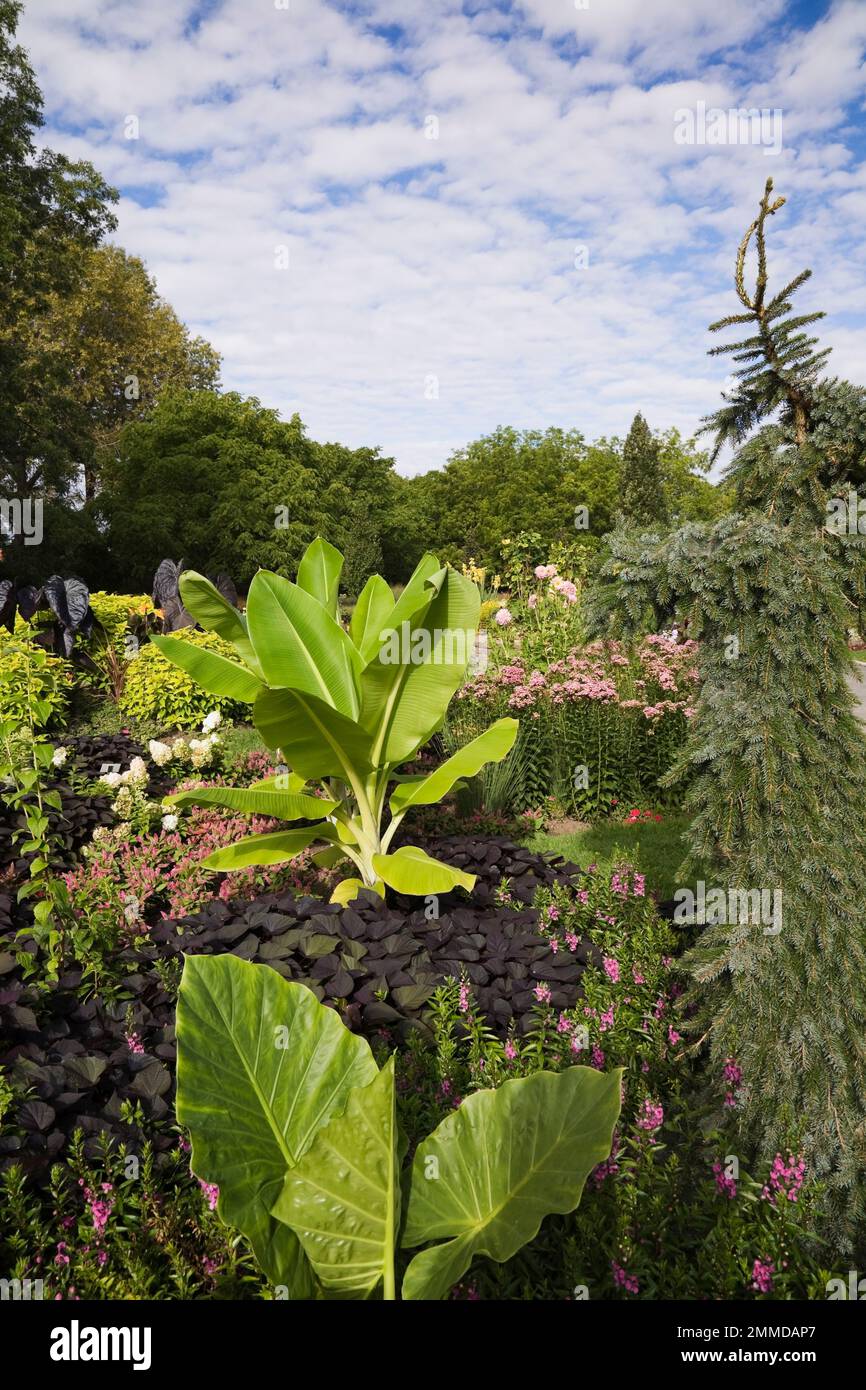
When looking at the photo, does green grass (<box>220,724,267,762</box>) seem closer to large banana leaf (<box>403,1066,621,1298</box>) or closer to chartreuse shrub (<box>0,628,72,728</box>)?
chartreuse shrub (<box>0,628,72,728</box>)

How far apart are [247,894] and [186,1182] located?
7.14ft

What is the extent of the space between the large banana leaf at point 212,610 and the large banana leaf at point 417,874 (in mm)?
1296

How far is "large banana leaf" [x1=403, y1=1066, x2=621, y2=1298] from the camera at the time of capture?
55.7 inches

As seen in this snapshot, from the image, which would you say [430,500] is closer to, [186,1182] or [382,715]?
[382,715]

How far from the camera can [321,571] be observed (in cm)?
474

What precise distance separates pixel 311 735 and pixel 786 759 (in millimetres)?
2067

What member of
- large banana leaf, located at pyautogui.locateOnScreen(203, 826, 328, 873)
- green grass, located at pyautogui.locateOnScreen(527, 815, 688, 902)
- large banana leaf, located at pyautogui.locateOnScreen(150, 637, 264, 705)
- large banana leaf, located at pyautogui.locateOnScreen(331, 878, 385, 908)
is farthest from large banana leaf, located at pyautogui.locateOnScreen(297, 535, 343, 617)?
green grass, located at pyautogui.locateOnScreen(527, 815, 688, 902)

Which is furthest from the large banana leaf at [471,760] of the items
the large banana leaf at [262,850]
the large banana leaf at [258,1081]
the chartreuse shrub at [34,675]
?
the chartreuse shrub at [34,675]

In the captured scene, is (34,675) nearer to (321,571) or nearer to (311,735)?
(321,571)

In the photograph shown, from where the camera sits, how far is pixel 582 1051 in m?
2.71

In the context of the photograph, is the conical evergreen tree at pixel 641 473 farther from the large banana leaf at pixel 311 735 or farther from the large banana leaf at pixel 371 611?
the large banana leaf at pixel 311 735

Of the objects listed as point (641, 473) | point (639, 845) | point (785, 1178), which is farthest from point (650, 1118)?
point (641, 473)

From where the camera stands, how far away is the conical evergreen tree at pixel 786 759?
254 centimetres
